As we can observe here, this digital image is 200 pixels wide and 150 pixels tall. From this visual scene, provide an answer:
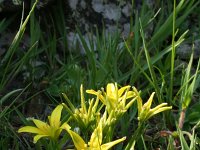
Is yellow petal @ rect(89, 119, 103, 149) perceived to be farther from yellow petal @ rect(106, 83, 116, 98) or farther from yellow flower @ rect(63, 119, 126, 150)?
yellow petal @ rect(106, 83, 116, 98)

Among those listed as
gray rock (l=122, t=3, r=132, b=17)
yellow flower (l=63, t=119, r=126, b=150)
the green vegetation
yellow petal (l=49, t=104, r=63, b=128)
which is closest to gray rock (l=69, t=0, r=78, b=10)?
the green vegetation

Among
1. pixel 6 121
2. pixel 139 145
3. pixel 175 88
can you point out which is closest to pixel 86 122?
pixel 139 145

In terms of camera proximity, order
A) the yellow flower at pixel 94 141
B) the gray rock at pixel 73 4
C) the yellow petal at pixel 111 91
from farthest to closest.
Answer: the gray rock at pixel 73 4
the yellow petal at pixel 111 91
the yellow flower at pixel 94 141

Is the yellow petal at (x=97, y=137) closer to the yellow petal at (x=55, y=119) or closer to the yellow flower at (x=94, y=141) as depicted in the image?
the yellow flower at (x=94, y=141)

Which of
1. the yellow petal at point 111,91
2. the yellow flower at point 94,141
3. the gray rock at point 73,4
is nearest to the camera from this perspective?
the yellow flower at point 94,141

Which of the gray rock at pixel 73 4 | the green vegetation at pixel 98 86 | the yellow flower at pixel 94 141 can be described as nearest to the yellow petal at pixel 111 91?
the green vegetation at pixel 98 86

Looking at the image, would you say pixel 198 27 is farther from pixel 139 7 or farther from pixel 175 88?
pixel 175 88

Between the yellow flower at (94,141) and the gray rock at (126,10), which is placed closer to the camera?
the yellow flower at (94,141)

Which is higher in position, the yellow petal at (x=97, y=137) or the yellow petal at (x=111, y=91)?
the yellow petal at (x=111, y=91)

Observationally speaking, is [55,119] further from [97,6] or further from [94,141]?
[97,6]
